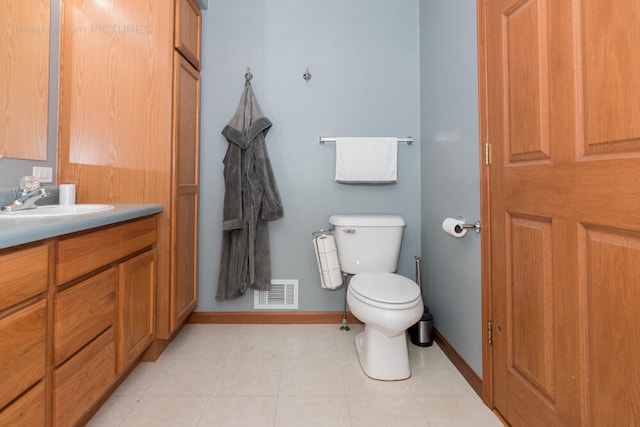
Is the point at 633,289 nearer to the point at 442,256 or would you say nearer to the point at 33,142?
the point at 442,256

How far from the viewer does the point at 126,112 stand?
158cm

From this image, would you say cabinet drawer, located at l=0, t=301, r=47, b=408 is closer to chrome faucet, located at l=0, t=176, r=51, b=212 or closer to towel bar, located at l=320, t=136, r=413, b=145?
chrome faucet, located at l=0, t=176, r=51, b=212

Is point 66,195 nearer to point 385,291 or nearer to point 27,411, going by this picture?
point 27,411

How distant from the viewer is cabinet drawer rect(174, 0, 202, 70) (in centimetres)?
163

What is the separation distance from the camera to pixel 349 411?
4.05 feet

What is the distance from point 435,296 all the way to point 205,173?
169 centimetres

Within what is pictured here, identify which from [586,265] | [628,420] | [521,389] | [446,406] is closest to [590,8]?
[586,265]

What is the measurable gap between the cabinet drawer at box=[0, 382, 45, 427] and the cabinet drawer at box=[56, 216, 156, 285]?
30 cm

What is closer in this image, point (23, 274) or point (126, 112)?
point (23, 274)

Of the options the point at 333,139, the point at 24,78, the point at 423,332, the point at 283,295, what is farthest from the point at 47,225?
the point at 423,332

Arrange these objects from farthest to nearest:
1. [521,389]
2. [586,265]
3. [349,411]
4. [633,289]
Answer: [349,411]
[521,389]
[586,265]
[633,289]

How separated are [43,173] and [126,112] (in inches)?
19.4

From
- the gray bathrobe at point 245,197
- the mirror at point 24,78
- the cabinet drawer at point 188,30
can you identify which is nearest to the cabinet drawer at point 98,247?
the gray bathrobe at point 245,197

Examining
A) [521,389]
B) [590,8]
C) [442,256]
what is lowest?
[521,389]
